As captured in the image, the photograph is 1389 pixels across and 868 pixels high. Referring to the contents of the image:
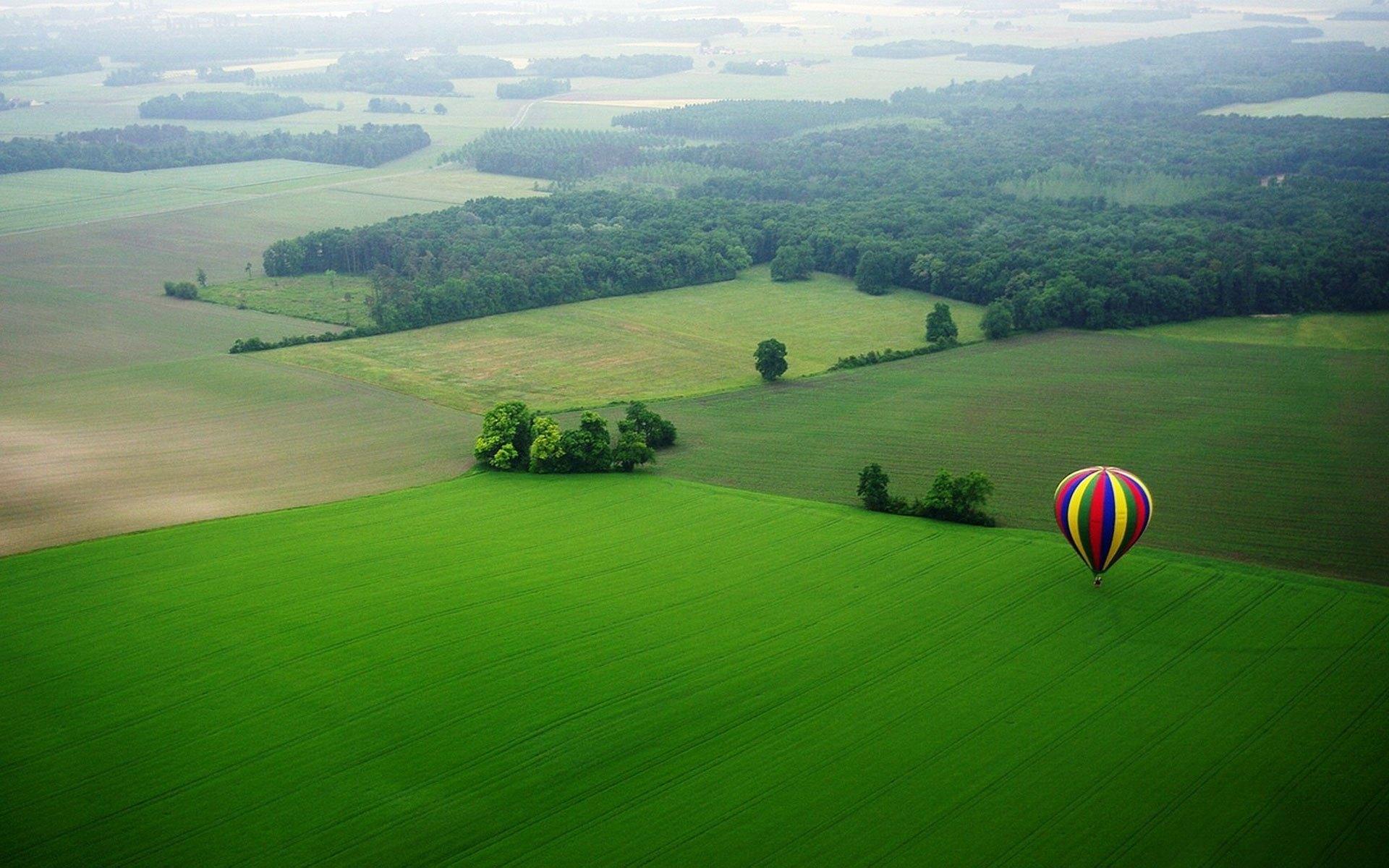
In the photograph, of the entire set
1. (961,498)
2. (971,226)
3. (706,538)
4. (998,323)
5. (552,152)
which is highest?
(552,152)

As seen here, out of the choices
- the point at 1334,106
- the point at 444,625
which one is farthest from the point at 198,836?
the point at 1334,106

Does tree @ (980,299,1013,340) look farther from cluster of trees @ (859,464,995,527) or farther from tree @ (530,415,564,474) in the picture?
tree @ (530,415,564,474)

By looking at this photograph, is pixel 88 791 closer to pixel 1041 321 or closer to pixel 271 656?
pixel 271 656

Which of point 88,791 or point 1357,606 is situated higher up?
point 88,791

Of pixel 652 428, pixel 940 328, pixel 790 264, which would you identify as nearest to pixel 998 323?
pixel 940 328

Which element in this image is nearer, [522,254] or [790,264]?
[790,264]

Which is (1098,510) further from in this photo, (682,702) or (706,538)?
(682,702)

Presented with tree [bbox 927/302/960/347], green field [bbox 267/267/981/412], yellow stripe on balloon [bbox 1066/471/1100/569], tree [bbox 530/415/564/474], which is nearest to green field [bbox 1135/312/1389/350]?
tree [bbox 927/302/960/347]
